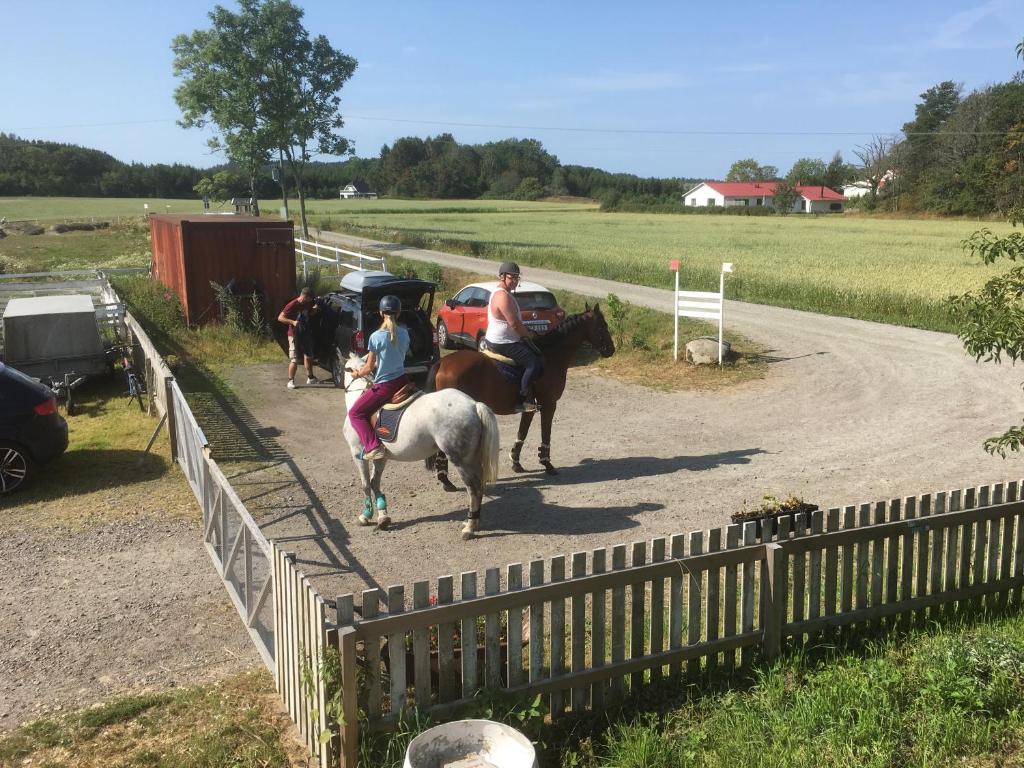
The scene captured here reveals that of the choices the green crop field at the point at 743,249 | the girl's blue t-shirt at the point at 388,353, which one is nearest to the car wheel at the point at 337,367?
the girl's blue t-shirt at the point at 388,353

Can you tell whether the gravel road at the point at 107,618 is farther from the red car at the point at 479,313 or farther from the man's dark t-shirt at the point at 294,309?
the red car at the point at 479,313

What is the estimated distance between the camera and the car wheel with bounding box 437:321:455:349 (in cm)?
1958

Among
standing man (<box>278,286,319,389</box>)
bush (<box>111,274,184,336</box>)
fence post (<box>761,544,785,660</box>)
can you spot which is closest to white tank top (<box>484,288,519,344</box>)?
fence post (<box>761,544,785,660</box>)

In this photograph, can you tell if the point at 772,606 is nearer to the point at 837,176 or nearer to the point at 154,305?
the point at 154,305

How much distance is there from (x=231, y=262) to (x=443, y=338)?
529 centimetres

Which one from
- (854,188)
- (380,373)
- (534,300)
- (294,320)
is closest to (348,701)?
(380,373)

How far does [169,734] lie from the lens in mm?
5031

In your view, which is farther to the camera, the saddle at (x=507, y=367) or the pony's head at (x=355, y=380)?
the saddle at (x=507, y=367)

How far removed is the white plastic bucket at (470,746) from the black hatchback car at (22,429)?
8.06m

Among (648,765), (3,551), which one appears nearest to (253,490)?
(3,551)

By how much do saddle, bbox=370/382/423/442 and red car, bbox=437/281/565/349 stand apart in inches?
348

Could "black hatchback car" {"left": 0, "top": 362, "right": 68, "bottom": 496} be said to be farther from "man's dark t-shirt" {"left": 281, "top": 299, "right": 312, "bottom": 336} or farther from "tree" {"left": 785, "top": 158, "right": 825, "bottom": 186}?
"tree" {"left": 785, "top": 158, "right": 825, "bottom": 186}

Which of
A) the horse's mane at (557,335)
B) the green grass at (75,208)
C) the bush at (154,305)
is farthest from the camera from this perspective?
the green grass at (75,208)

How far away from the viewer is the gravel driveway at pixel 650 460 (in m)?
8.43
